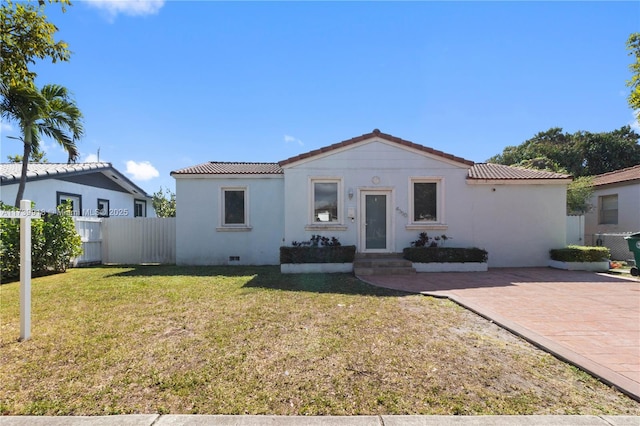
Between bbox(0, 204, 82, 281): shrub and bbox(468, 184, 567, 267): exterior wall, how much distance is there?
14.9 metres

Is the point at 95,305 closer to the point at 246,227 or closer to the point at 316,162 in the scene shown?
the point at 246,227

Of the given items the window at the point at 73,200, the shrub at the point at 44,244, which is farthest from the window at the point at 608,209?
the window at the point at 73,200

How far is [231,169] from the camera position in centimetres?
1265

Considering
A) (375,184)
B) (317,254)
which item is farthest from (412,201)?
(317,254)

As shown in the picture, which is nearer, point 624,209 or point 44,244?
point 44,244

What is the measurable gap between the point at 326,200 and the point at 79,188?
13713 mm

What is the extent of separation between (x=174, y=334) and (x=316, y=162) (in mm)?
7723

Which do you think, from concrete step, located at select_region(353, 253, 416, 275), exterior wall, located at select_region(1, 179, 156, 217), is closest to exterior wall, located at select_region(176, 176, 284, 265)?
concrete step, located at select_region(353, 253, 416, 275)

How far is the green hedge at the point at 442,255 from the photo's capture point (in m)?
10.2

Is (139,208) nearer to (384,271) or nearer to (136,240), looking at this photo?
(136,240)

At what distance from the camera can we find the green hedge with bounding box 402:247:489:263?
33.4 ft

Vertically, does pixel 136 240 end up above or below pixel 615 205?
below

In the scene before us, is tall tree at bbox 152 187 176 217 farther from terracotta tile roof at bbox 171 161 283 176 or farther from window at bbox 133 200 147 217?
terracotta tile roof at bbox 171 161 283 176

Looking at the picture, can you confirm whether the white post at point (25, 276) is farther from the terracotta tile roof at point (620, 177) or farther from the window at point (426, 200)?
the terracotta tile roof at point (620, 177)
